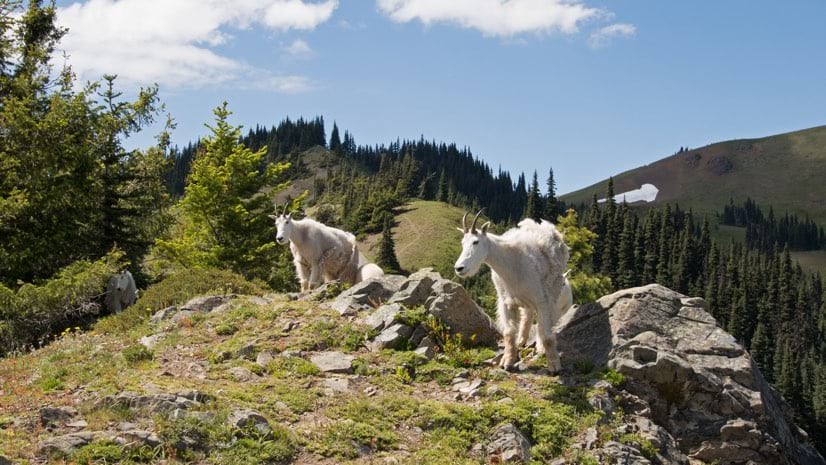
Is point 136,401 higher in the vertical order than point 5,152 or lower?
lower

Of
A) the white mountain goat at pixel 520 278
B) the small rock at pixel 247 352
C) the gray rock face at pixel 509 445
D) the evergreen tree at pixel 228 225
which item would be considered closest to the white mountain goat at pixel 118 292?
the evergreen tree at pixel 228 225

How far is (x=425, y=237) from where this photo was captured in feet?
518

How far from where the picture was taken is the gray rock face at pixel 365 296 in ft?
52.0

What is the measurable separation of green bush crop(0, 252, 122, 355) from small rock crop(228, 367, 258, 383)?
808 centimetres

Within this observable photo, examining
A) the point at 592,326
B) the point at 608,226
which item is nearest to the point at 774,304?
the point at 608,226

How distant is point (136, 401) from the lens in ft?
31.7

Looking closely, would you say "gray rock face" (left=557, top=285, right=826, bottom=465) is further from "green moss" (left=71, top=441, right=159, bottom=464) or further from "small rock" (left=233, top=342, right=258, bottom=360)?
"green moss" (left=71, top=441, right=159, bottom=464)

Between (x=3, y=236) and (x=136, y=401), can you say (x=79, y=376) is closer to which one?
(x=136, y=401)

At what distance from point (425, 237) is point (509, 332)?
14483 cm

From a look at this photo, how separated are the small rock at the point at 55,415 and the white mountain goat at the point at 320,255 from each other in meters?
10.7

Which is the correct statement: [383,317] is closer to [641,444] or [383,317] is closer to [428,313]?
[428,313]

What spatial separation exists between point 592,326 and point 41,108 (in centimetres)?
2114

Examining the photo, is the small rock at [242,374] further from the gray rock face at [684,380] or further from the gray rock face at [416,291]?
the gray rock face at [684,380]

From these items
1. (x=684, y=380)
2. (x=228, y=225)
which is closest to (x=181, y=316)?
(x=684, y=380)
